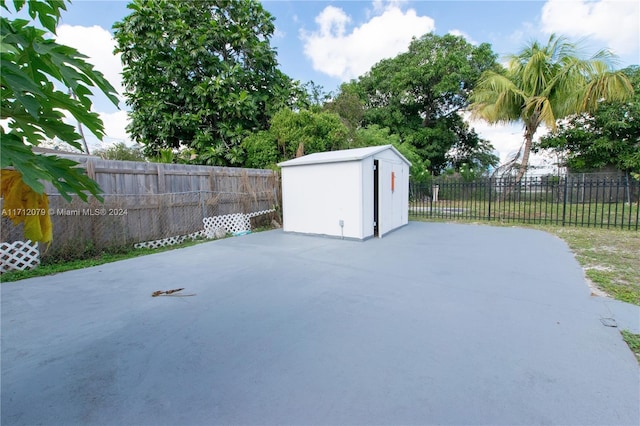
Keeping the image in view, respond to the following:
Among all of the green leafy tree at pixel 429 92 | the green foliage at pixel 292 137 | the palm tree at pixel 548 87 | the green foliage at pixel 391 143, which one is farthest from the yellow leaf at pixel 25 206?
the green leafy tree at pixel 429 92

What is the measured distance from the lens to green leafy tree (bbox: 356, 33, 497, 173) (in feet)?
56.8

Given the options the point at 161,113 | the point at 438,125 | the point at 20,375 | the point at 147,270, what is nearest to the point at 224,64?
the point at 161,113

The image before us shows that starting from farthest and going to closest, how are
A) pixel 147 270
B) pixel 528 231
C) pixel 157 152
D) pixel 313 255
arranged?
pixel 157 152
pixel 528 231
pixel 313 255
pixel 147 270

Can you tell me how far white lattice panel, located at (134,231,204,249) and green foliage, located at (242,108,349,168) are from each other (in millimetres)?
3604

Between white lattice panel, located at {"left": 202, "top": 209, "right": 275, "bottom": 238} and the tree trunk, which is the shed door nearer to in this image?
white lattice panel, located at {"left": 202, "top": 209, "right": 275, "bottom": 238}

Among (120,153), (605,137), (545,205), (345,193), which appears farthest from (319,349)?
(120,153)

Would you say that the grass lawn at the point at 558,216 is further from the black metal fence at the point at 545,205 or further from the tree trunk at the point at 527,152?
the tree trunk at the point at 527,152

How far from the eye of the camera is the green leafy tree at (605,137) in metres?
12.9

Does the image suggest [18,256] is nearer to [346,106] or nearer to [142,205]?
[142,205]

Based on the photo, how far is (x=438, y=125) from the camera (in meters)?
19.2

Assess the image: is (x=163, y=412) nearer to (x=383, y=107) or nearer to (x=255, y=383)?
(x=255, y=383)

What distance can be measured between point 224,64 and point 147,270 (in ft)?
29.4

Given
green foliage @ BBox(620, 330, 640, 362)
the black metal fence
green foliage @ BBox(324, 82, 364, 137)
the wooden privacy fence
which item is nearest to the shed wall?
the wooden privacy fence

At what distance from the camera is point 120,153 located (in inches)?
675
